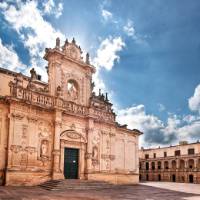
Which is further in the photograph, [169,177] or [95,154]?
[169,177]

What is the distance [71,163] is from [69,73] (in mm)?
9258

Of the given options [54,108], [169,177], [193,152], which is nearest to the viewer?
[54,108]

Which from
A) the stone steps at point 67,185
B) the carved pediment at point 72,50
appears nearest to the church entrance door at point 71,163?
the stone steps at point 67,185

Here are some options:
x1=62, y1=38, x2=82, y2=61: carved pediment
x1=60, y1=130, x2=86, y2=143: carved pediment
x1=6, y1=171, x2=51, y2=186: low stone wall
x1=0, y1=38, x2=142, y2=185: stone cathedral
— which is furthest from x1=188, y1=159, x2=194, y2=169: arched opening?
x1=6, y1=171, x2=51, y2=186: low stone wall

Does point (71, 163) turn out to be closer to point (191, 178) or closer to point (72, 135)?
point (72, 135)

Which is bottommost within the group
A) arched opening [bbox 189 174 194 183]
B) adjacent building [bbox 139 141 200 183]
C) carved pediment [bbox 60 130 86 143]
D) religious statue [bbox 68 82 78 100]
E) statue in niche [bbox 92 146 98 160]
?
arched opening [bbox 189 174 194 183]

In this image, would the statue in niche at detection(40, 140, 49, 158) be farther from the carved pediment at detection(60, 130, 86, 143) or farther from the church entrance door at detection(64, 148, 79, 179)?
the church entrance door at detection(64, 148, 79, 179)

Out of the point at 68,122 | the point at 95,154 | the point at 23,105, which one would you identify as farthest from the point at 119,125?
the point at 23,105

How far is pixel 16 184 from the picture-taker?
20.0m

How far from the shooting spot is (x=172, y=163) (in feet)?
206

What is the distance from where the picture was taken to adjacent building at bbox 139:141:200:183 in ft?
191

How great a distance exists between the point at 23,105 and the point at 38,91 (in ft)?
7.54

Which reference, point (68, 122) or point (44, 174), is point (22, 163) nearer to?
point (44, 174)

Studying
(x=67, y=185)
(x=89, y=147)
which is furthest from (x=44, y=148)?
(x=89, y=147)
